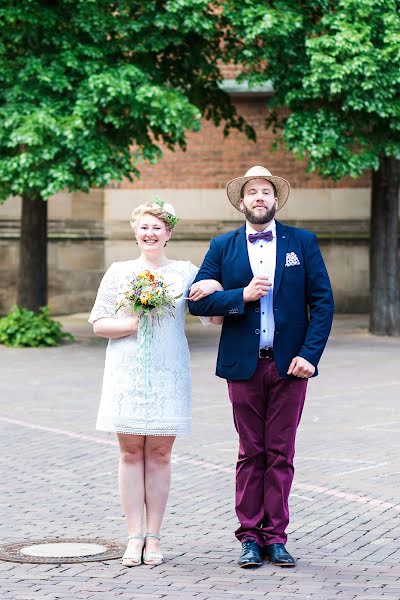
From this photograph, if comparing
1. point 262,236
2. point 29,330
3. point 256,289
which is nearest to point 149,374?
point 256,289

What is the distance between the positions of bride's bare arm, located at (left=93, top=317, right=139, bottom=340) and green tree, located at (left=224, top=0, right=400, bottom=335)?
485 inches

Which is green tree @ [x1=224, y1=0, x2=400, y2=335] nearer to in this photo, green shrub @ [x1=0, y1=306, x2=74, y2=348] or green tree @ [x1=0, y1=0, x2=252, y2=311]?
green tree @ [x1=0, y1=0, x2=252, y2=311]

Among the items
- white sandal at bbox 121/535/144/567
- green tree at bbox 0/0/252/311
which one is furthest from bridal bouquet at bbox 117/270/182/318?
green tree at bbox 0/0/252/311

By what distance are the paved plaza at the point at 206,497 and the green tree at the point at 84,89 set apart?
12.0 ft

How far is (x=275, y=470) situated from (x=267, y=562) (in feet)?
1.46

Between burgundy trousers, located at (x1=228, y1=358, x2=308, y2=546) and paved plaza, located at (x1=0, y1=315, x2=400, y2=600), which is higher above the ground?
burgundy trousers, located at (x1=228, y1=358, x2=308, y2=546)

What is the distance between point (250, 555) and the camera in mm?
6328

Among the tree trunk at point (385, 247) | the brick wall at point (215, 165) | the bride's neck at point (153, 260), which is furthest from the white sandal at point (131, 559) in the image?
the brick wall at point (215, 165)

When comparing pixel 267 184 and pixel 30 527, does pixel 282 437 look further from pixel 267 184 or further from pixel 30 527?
pixel 30 527

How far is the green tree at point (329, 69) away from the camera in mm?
18250

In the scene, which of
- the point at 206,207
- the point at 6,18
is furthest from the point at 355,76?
the point at 206,207

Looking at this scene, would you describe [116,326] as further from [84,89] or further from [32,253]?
[32,253]

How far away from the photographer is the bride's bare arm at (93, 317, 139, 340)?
635 cm

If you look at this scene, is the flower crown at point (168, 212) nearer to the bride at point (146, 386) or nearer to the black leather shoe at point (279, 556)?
the bride at point (146, 386)
